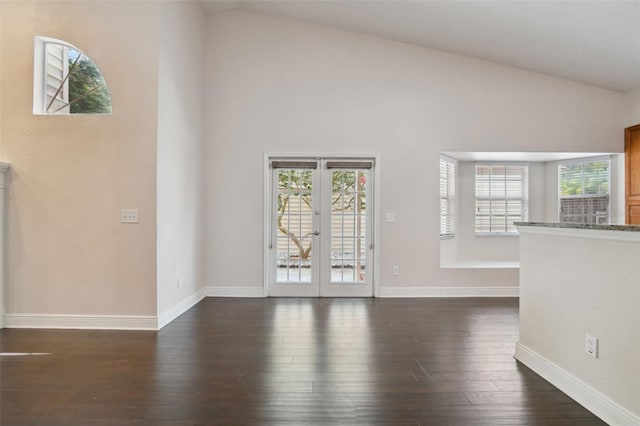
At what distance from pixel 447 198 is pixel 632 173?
2481mm

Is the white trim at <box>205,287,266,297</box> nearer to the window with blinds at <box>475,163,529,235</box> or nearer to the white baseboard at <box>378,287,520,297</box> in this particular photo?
the white baseboard at <box>378,287,520,297</box>

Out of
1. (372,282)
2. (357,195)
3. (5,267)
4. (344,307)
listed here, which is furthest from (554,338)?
(5,267)

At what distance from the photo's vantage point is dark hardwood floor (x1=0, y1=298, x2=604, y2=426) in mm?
2074

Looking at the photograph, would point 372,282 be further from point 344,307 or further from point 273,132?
point 273,132

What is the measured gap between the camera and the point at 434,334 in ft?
11.4

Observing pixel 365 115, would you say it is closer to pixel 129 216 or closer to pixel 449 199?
pixel 449 199

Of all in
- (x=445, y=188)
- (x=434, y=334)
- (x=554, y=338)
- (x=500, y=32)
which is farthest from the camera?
(x=445, y=188)

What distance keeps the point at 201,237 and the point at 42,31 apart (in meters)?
2.87

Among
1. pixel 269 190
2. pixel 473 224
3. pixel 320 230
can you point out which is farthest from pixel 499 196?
pixel 269 190

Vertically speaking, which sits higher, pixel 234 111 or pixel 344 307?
pixel 234 111

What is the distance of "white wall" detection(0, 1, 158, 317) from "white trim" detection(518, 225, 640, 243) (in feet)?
11.6

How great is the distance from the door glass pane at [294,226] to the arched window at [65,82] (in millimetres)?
2398

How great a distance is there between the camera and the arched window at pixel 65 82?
3711mm

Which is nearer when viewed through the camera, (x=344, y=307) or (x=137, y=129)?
(x=137, y=129)
